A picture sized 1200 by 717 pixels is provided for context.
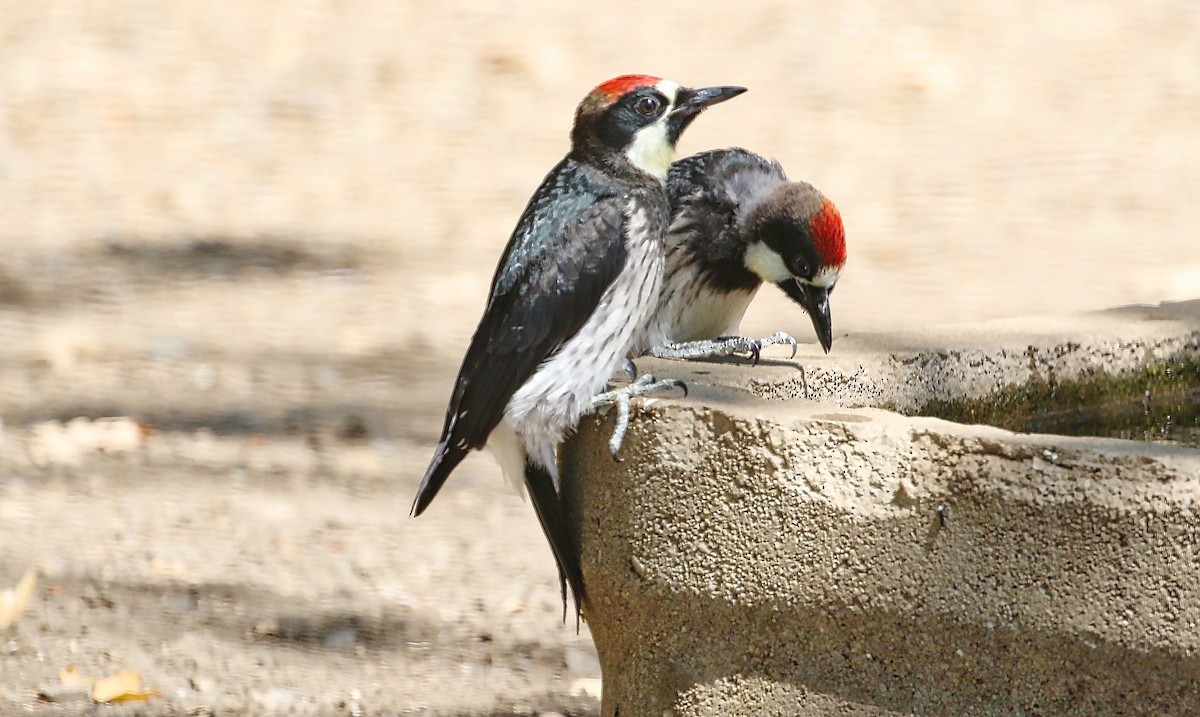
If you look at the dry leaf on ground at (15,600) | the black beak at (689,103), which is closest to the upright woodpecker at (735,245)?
the black beak at (689,103)

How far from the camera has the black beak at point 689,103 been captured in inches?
131

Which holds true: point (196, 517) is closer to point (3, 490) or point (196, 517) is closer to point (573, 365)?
point (3, 490)

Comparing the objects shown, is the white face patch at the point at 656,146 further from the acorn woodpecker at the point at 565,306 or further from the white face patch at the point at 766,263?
the white face patch at the point at 766,263

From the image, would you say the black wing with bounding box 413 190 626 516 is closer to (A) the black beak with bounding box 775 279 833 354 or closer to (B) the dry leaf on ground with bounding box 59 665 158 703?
(A) the black beak with bounding box 775 279 833 354

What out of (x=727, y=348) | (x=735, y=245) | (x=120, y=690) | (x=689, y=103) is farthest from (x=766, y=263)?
(x=120, y=690)

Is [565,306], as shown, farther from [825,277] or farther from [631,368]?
[825,277]

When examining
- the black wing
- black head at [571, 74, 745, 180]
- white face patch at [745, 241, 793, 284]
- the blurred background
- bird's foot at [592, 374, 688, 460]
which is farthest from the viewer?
the blurred background

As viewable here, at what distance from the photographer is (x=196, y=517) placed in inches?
186

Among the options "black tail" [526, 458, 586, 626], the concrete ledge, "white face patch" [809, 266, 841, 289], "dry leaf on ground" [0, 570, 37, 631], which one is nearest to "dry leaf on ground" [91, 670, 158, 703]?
"dry leaf on ground" [0, 570, 37, 631]

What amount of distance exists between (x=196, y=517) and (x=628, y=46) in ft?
13.7

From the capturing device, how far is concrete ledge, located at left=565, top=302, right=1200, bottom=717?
2.26 m

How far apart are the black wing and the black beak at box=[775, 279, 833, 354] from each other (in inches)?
21.9

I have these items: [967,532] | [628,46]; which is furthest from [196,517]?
[628,46]

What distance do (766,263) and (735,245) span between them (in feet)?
0.31
